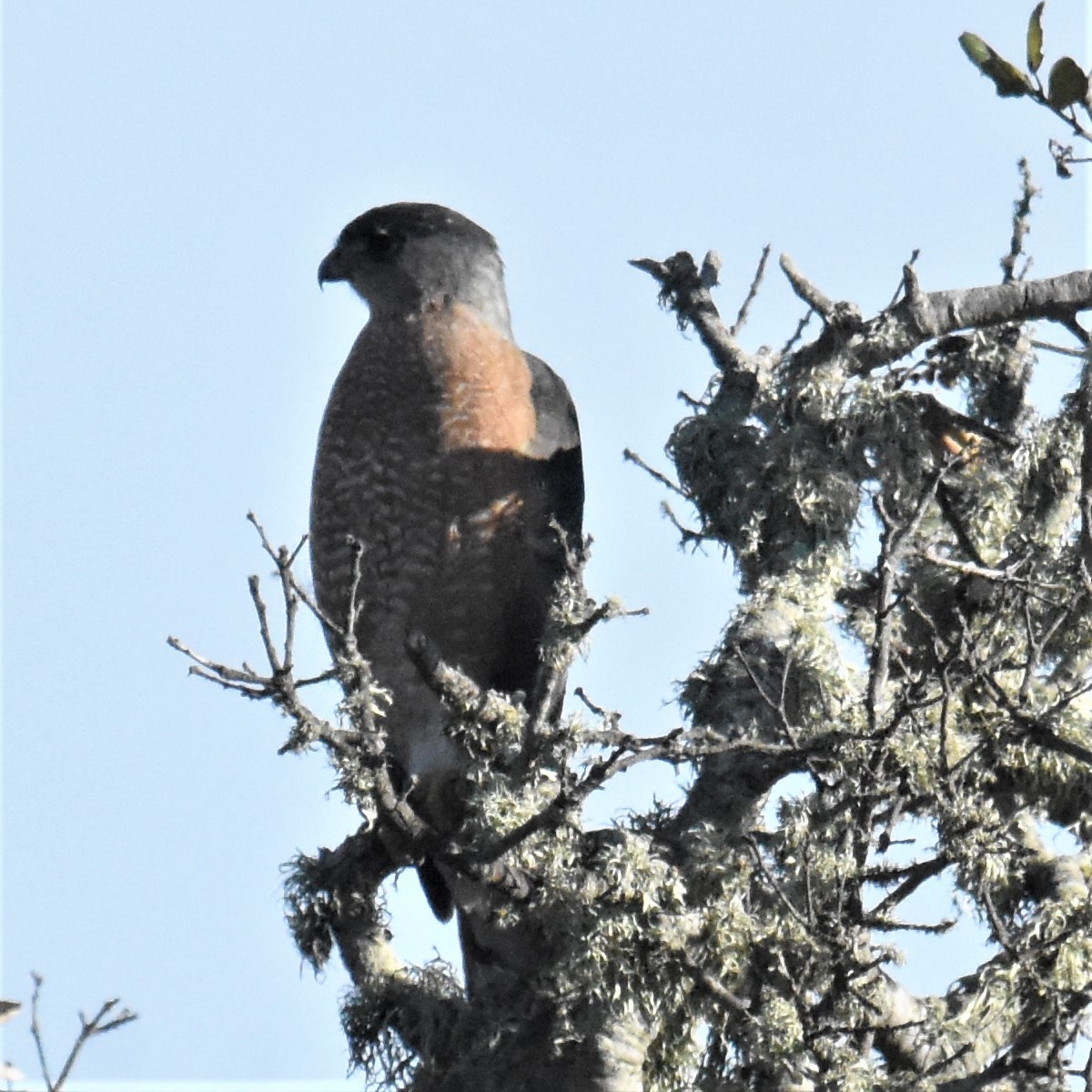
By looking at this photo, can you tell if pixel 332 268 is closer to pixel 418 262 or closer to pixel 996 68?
pixel 418 262

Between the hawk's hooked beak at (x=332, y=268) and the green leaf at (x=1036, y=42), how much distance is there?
277 centimetres

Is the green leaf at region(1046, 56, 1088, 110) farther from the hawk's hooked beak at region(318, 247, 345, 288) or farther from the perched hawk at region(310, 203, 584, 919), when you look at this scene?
the hawk's hooked beak at region(318, 247, 345, 288)

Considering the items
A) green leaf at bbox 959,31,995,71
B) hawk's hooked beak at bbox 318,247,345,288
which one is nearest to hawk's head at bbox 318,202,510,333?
hawk's hooked beak at bbox 318,247,345,288

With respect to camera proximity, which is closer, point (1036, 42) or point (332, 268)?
point (1036, 42)

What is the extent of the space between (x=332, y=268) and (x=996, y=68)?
274cm

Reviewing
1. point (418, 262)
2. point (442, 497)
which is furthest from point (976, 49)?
point (418, 262)

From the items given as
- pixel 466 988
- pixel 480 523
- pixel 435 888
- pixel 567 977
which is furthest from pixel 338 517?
pixel 567 977

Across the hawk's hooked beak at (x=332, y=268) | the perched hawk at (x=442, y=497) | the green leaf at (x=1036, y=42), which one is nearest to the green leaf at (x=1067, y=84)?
the green leaf at (x=1036, y=42)

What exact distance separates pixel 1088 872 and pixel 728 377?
148 cm

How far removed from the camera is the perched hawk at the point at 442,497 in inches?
197

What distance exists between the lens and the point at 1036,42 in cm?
330

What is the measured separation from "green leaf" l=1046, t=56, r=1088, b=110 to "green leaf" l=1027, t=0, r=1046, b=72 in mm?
59

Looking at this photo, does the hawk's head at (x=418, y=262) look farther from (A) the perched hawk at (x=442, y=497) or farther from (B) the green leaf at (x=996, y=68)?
(B) the green leaf at (x=996, y=68)

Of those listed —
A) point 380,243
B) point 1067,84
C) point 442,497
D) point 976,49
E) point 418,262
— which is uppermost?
point 380,243
